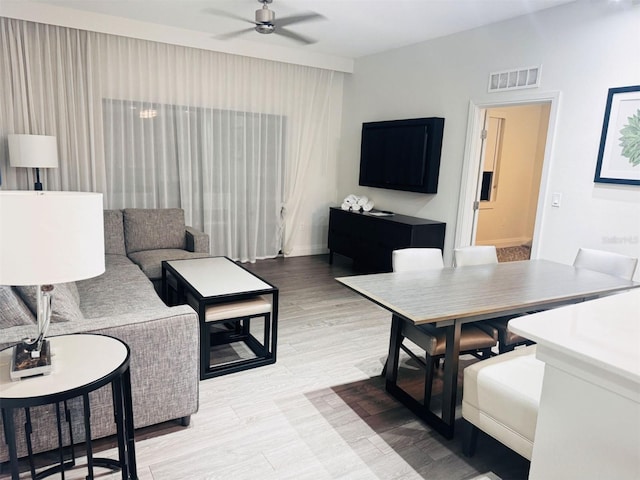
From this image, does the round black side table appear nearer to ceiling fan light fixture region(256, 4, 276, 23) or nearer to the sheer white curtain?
ceiling fan light fixture region(256, 4, 276, 23)

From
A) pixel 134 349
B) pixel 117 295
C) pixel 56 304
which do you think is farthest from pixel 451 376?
pixel 117 295

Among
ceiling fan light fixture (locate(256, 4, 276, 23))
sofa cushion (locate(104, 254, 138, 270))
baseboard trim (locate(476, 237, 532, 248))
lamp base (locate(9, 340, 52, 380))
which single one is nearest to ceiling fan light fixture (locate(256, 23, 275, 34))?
ceiling fan light fixture (locate(256, 4, 276, 23))

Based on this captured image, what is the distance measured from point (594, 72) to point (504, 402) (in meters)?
2.93

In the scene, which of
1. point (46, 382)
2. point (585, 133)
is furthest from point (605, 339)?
point (585, 133)

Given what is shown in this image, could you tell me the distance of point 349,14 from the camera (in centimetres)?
408

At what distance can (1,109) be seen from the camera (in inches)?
166

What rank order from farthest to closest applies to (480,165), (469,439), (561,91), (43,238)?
(480,165) → (561,91) → (469,439) → (43,238)

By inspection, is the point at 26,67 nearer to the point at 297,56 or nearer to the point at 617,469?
the point at 297,56

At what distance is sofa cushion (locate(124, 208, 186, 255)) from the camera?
4.36m

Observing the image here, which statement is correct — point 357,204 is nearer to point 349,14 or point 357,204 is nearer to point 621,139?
point 349,14

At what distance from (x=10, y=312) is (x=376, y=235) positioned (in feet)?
12.7

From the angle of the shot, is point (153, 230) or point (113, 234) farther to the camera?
point (153, 230)

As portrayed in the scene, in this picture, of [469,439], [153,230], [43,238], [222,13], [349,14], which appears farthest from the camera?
[153,230]

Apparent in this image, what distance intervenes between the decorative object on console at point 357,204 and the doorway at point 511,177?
2.28 meters
